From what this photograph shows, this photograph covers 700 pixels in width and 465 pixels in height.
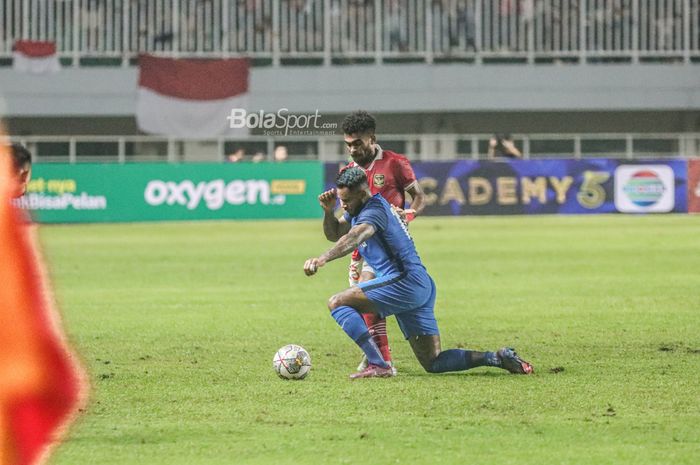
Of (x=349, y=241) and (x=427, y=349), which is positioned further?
(x=427, y=349)

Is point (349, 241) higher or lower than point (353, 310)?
higher

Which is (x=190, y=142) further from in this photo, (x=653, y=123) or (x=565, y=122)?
(x=653, y=123)

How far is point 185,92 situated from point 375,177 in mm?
32299

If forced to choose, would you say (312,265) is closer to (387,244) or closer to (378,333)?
(387,244)

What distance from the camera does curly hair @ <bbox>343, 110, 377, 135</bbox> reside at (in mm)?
10836

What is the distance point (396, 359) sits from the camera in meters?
12.2

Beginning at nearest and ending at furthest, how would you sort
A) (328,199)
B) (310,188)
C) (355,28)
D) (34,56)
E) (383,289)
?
(328,199), (383,289), (310,188), (34,56), (355,28)

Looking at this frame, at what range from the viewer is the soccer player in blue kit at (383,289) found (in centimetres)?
1023

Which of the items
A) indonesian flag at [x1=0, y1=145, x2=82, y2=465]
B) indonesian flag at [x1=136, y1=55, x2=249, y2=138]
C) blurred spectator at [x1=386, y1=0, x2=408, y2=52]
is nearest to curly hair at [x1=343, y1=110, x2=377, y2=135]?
indonesian flag at [x1=0, y1=145, x2=82, y2=465]

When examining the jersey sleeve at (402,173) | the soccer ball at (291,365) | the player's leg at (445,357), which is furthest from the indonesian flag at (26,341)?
the jersey sleeve at (402,173)

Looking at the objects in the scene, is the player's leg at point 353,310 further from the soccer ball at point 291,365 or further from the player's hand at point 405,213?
the player's hand at point 405,213

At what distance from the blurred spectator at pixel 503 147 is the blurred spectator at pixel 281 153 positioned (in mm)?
5863

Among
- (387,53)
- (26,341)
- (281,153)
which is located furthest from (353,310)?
(387,53)

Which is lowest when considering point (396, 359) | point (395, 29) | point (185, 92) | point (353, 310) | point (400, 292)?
point (396, 359)
